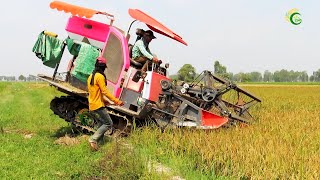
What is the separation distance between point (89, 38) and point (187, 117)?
10.3ft

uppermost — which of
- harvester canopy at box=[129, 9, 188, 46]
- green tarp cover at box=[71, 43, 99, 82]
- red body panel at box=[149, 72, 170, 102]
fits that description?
harvester canopy at box=[129, 9, 188, 46]

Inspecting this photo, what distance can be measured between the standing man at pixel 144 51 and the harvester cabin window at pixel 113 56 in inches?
15.1

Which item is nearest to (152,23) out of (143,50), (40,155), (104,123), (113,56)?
(143,50)

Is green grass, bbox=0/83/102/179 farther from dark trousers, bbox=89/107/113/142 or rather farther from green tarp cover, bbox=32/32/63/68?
green tarp cover, bbox=32/32/63/68

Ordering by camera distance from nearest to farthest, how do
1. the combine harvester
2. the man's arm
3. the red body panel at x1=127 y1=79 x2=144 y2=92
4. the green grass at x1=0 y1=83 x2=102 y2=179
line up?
the green grass at x1=0 y1=83 x2=102 y2=179 → the combine harvester → the red body panel at x1=127 y1=79 x2=144 y2=92 → the man's arm

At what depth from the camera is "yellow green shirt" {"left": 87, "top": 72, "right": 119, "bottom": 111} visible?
7785 millimetres

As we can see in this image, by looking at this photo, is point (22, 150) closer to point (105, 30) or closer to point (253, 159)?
point (105, 30)

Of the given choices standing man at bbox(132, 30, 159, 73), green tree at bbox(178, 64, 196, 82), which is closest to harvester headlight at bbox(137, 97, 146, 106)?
standing man at bbox(132, 30, 159, 73)

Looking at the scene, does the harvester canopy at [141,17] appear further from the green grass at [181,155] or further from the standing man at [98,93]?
the green grass at [181,155]

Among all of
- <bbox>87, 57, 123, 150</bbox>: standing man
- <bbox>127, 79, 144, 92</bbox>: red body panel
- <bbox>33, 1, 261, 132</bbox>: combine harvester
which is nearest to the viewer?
<bbox>87, 57, 123, 150</bbox>: standing man

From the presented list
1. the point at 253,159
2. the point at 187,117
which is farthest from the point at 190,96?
the point at 253,159

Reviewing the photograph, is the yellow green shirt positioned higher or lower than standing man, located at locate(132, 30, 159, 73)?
lower

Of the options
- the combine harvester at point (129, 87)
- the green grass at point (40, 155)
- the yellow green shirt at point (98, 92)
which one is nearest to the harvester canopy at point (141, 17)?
the combine harvester at point (129, 87)

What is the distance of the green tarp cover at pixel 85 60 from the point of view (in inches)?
370
